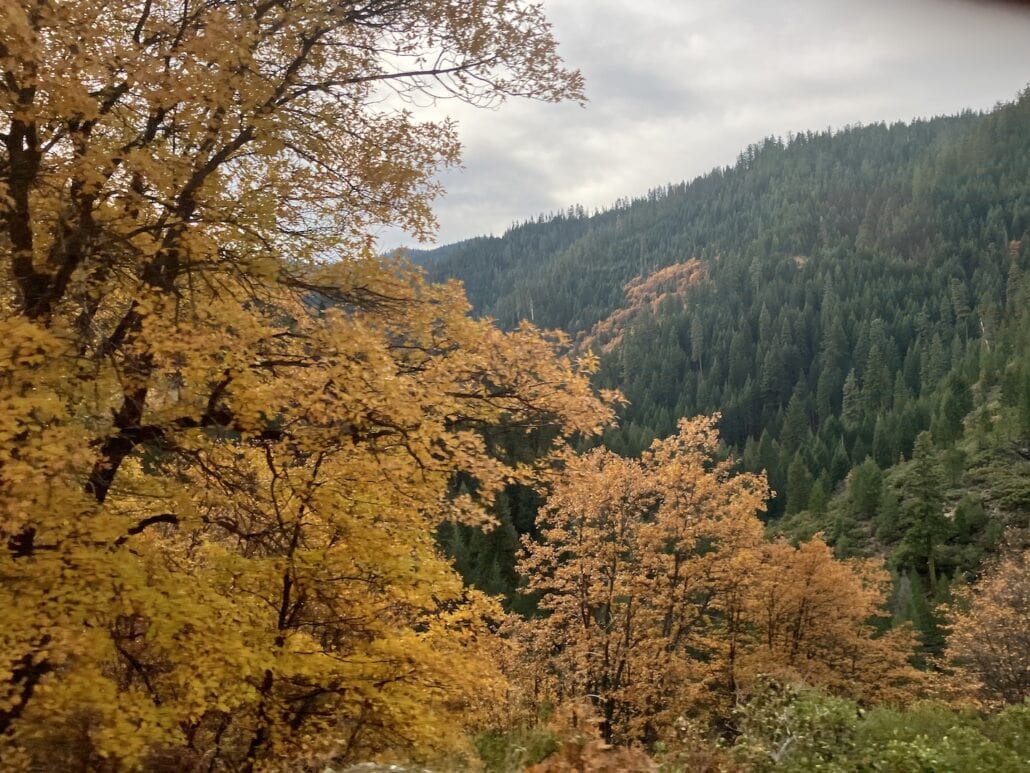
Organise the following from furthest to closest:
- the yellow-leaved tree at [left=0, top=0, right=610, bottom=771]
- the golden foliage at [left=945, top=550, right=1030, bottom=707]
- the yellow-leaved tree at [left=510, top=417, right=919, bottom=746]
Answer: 1. the golden foliage at [left=945, top=550, right=1030, bottom=707]
2. the yellow-leaved tree at [left=510, top=417, right=919, bottom=746]
3. the yellow-leaved tree at [left=0, top=0, right=610, bottom=771]

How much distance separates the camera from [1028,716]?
8.76 meters

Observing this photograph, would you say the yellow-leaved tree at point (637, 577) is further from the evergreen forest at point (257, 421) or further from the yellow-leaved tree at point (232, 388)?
the yellow-leaved tree at point (232, 388)

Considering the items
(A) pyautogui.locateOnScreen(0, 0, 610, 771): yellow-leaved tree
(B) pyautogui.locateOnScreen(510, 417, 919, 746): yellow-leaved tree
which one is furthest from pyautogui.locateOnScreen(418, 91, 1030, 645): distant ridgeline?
(A) pyautogui.locateOnScreen(0, 0, 610, 771): yellow-leaved tree

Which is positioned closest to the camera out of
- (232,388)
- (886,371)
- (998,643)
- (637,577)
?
(232,388)

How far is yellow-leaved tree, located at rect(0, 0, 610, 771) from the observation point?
5.78 m

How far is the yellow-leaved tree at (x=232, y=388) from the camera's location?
578 cm

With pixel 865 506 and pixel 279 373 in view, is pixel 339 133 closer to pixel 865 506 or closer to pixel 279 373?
pixel 279 373

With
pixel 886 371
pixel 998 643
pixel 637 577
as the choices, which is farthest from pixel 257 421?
pixel 886 371

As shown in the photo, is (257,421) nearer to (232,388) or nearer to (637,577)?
(232,388)

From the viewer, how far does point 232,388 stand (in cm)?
633

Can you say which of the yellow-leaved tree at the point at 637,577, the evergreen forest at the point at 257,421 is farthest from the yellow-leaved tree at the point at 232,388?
the yellow-leaved tree at the point at 637,577

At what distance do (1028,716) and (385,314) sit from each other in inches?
378

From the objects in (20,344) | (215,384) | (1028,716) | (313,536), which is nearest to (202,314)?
(215,384)

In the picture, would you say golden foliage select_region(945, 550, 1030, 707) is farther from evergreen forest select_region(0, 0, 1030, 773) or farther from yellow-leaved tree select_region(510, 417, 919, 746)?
evergreen forest select_region(0, 0, 1030, 773)
